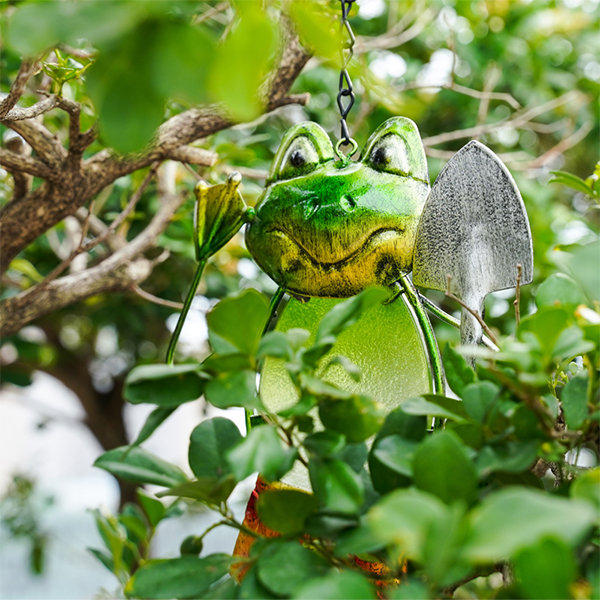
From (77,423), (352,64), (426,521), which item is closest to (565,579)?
(426,521)

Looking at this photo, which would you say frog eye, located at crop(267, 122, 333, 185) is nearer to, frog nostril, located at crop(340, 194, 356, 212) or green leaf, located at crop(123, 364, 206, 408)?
frog nostril, located at crop(340, 194, 356, 212)

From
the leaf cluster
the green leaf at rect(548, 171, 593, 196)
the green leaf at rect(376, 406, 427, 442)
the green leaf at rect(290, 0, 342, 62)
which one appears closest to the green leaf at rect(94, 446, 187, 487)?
the leaf cluster

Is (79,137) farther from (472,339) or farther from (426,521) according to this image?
(426,521)

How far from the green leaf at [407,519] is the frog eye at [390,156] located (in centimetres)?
34

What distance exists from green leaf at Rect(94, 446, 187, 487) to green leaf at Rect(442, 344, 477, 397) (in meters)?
0.15

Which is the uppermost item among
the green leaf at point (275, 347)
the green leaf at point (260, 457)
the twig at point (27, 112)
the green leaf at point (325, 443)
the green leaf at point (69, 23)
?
the green leaf at point (69, 23)

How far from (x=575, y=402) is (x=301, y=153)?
0.94ft

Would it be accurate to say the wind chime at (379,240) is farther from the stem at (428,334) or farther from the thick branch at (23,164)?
the thick branch at (23,164)

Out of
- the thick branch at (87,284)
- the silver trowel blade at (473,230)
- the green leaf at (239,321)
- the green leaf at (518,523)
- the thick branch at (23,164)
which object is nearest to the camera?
the green leaf at (518,523)

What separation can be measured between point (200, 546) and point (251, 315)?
154mm

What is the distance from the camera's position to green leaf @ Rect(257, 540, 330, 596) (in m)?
0.29

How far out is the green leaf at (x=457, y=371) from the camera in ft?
1.25

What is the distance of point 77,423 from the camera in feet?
4.83

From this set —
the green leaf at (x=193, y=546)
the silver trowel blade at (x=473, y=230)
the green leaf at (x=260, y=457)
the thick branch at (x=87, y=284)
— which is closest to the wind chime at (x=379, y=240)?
the silver trowel blade at (x=473, y=230)
